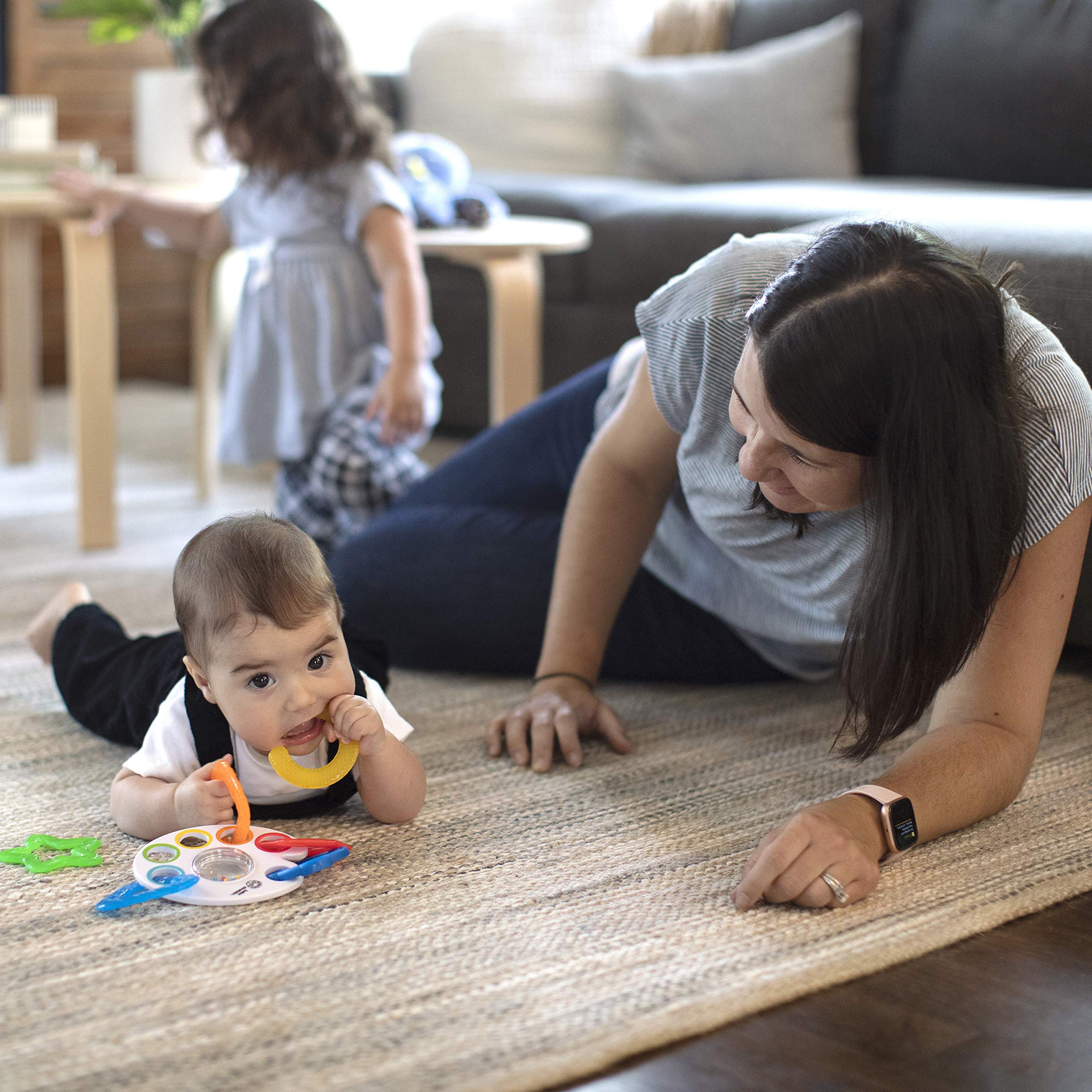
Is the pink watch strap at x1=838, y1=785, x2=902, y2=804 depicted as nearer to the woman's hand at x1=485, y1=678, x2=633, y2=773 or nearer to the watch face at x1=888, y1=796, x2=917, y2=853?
the watch face at x1=888, y1=796, x2=917, y2=853

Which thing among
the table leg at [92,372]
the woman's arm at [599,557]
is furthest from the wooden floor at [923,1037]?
the table leg at [92,372]

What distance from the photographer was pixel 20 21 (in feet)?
9.89

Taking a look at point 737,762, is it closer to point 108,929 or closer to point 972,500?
point 972,500

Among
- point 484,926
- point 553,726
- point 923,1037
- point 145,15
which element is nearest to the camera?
point 923,1037

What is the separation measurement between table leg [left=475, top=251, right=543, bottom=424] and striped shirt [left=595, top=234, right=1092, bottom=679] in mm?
700

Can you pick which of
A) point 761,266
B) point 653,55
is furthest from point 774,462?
point 653,55

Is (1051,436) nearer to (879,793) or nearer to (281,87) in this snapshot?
(879,793)

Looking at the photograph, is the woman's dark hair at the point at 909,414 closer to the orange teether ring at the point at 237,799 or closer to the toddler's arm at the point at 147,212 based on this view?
the orange teether ring at the point at 237,799

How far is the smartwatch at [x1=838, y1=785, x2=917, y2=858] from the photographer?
35.2 inches

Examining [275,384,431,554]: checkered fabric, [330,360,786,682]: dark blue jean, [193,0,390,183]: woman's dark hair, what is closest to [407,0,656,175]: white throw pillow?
[193,0,390,183]: woman's dark hair

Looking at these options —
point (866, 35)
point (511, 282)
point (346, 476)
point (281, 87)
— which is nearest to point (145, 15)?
point (281, 87)

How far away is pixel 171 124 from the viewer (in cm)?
211

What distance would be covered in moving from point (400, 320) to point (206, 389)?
1.74 ft

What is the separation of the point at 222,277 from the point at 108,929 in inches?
58.2
